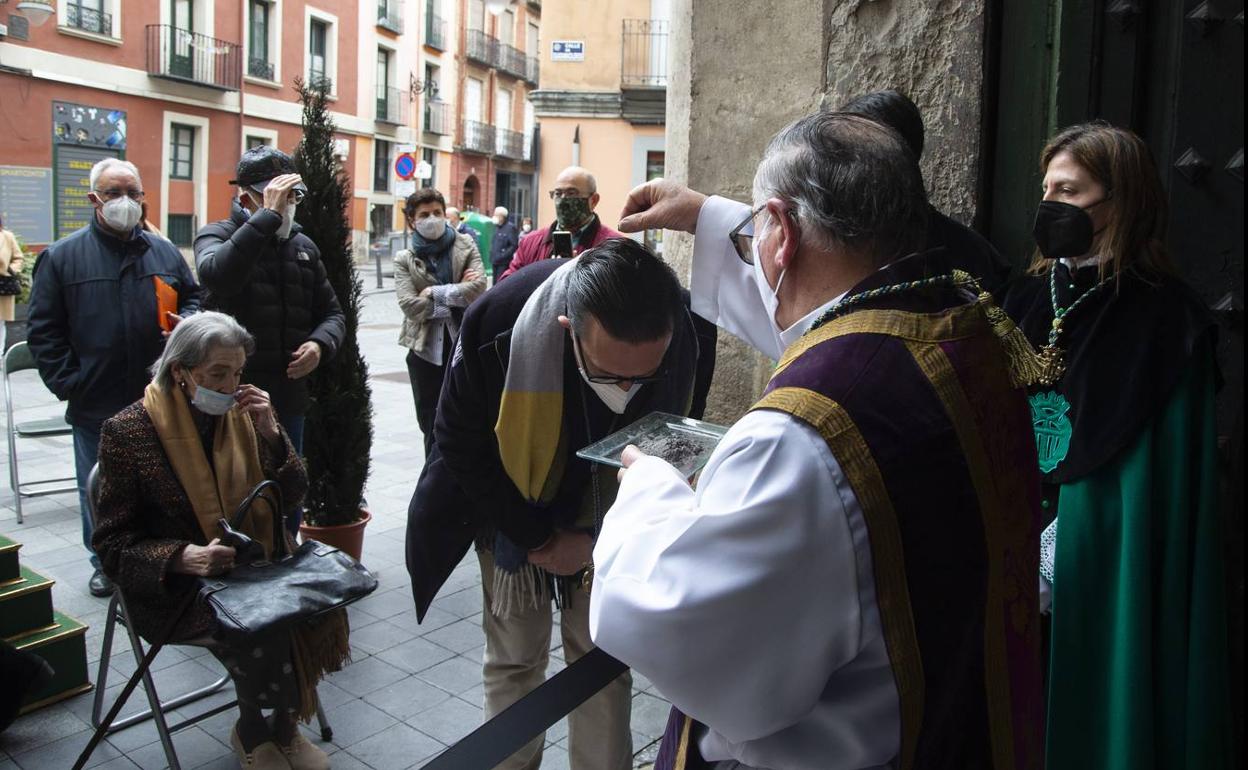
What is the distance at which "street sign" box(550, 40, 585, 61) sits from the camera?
18891 millimetres

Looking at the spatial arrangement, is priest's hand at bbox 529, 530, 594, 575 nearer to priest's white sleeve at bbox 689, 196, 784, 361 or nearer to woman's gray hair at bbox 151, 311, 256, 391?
priest's white sleeve at bbox 689, 196, 784, 361

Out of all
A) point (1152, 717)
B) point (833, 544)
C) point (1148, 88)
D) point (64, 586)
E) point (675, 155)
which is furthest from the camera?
point (64, 586)

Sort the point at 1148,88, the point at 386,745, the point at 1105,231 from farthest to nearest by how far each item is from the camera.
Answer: the point at 386,745
the point at 1148,88
the point at 1105,231

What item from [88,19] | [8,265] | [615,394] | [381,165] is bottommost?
[615,394]

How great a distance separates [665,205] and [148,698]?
2.30m

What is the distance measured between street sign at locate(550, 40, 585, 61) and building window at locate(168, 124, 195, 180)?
9.68 m

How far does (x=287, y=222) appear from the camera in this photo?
14.9ft

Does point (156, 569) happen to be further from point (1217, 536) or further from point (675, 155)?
point (1217, 536)

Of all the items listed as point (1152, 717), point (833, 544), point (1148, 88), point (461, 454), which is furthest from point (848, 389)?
point (1148, 88)

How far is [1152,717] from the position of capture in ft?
7.02

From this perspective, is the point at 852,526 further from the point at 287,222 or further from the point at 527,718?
the point at 287,222

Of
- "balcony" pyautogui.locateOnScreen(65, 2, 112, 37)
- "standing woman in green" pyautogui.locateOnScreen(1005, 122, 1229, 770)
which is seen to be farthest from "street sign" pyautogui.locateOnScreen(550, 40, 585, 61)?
"standing woman in green" pyautogui.locateOnScreen(1005, 122, 1229, 770)

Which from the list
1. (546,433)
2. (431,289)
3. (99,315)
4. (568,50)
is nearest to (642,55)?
(568,50)

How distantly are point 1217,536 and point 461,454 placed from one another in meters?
1.65
